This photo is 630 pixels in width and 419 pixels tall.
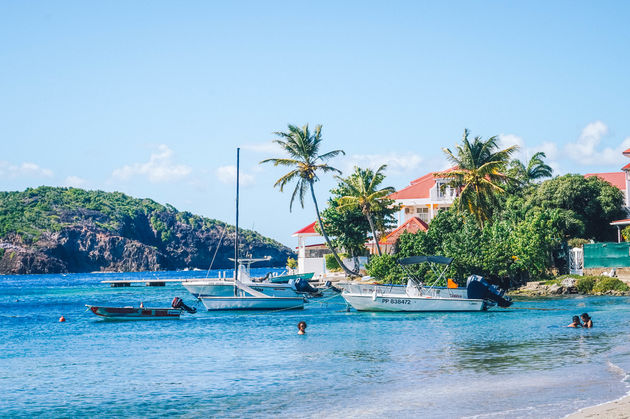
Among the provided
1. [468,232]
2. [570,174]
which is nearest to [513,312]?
[468,232]

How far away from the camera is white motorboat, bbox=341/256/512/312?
39.3m

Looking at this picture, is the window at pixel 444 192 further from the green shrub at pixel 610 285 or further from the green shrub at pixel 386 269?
the green shrub at pixel 610 285

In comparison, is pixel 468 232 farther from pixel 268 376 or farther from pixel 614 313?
pixel 268 376

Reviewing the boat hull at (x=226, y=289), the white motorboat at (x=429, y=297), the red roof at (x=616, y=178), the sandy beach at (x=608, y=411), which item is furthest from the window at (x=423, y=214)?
the sandy beach at (x=608, y=411)

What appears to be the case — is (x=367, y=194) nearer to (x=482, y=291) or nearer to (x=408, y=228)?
(x=408, y=228)

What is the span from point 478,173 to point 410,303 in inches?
772

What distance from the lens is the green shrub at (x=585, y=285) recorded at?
50.2 m

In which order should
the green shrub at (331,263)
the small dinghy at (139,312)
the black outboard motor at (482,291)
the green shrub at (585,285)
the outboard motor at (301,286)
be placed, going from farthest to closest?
the green shrub at (331,263), the outboard motor at (301,286), the green shrub at (585,285), the small dinghy at (139,312), the black outboard motor at (482,291)

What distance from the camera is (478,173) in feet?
184

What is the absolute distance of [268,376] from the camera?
2248 cm

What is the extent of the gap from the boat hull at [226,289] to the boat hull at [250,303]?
8.26 ft

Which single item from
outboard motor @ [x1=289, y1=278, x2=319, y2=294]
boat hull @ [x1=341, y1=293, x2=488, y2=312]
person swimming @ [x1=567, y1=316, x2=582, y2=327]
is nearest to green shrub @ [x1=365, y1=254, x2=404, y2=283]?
outboard motor @ [x1=289, y1=278, x2=319, y2=294]

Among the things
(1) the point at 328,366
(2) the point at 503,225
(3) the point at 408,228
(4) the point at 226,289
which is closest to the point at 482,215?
(2) the point at 503,225

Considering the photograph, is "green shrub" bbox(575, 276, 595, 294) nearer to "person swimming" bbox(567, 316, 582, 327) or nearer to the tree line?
the tree line
